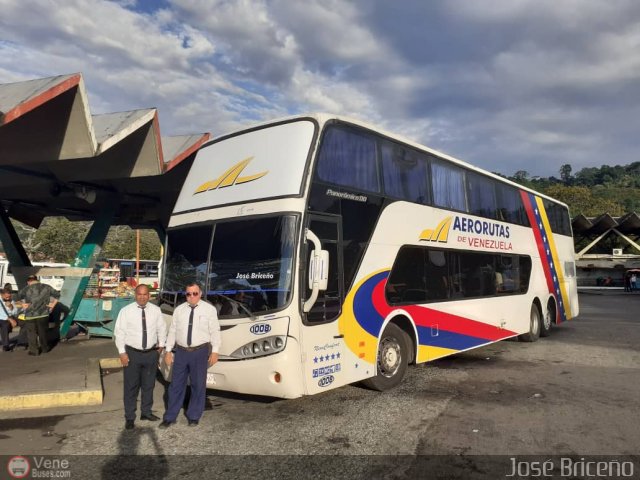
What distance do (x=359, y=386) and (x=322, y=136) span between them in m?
3.90

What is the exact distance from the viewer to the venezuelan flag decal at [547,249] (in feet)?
42.8

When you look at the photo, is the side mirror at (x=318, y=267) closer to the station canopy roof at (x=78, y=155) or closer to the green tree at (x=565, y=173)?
the station canopy roof at (x=78, y=155)

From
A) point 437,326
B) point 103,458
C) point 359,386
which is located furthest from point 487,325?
point 103,458

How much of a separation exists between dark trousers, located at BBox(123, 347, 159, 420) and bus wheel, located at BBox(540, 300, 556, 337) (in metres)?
11.2

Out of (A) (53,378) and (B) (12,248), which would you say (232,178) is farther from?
(B) (12,248)

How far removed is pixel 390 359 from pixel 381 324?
26.8 inches

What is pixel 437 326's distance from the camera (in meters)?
8.62

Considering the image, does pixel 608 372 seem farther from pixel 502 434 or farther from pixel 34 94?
pixel 34 94

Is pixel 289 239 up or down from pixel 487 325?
up

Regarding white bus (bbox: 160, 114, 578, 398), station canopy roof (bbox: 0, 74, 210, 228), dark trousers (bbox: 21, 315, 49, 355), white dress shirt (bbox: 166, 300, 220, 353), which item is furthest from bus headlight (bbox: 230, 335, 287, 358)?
dark trousers (bbox: 21, 315, 49, 355)

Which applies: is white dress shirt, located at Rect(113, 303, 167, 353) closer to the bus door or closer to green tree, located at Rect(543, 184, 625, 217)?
the bus door

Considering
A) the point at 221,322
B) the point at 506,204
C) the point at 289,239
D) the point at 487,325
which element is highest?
the point at 506,204

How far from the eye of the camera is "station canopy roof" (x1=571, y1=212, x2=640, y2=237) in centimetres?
4815

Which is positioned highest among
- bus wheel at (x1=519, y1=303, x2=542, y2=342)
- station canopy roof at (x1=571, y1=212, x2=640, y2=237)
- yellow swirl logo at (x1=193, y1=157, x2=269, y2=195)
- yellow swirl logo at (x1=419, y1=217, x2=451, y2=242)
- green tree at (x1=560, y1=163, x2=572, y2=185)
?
green tree at (x1=560, y1=163, x2=572, y2=185)
